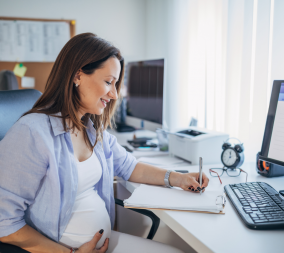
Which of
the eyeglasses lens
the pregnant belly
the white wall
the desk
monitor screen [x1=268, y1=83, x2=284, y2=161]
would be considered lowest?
the pregnant belly

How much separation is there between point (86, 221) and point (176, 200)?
33 centimetres

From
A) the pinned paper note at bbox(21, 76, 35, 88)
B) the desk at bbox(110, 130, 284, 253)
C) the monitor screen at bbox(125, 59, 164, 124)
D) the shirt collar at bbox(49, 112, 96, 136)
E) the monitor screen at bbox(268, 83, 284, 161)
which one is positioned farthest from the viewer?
Result: the pinned paper note at bbox(21, 76, 35, 88)

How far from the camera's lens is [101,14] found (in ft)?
9.41

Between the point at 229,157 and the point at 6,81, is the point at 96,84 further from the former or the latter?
the point at 6,81

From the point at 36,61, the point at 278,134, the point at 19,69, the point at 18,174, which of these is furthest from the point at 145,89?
the point at 19,69

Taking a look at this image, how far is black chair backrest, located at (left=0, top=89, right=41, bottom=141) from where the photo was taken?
108 cm

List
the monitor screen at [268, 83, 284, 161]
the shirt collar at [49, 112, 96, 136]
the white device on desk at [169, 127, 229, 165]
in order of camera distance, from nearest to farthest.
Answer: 1. the shirt collar at [49, 112, 96, 136]
2. the monitor screen at [268, 83, 284, 161]
3. the white device on desk at [169, 127, 229, 165]

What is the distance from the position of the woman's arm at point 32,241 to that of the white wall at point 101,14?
2.25 metres

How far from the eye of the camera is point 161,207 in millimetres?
888

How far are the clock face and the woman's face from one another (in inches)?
26.5

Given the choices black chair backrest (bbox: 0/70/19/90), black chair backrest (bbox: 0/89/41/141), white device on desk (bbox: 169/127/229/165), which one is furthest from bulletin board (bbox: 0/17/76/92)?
white device on desk (bbox: 169/127/229/165)

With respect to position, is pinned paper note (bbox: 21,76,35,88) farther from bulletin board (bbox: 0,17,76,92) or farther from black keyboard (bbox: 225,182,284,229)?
black keyboard (bbox: 225,182,284,229)

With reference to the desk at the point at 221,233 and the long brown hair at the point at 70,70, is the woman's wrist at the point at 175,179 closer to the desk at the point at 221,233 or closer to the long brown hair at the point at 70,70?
the desk at the point at 221,233

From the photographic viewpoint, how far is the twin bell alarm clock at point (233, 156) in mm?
1269
